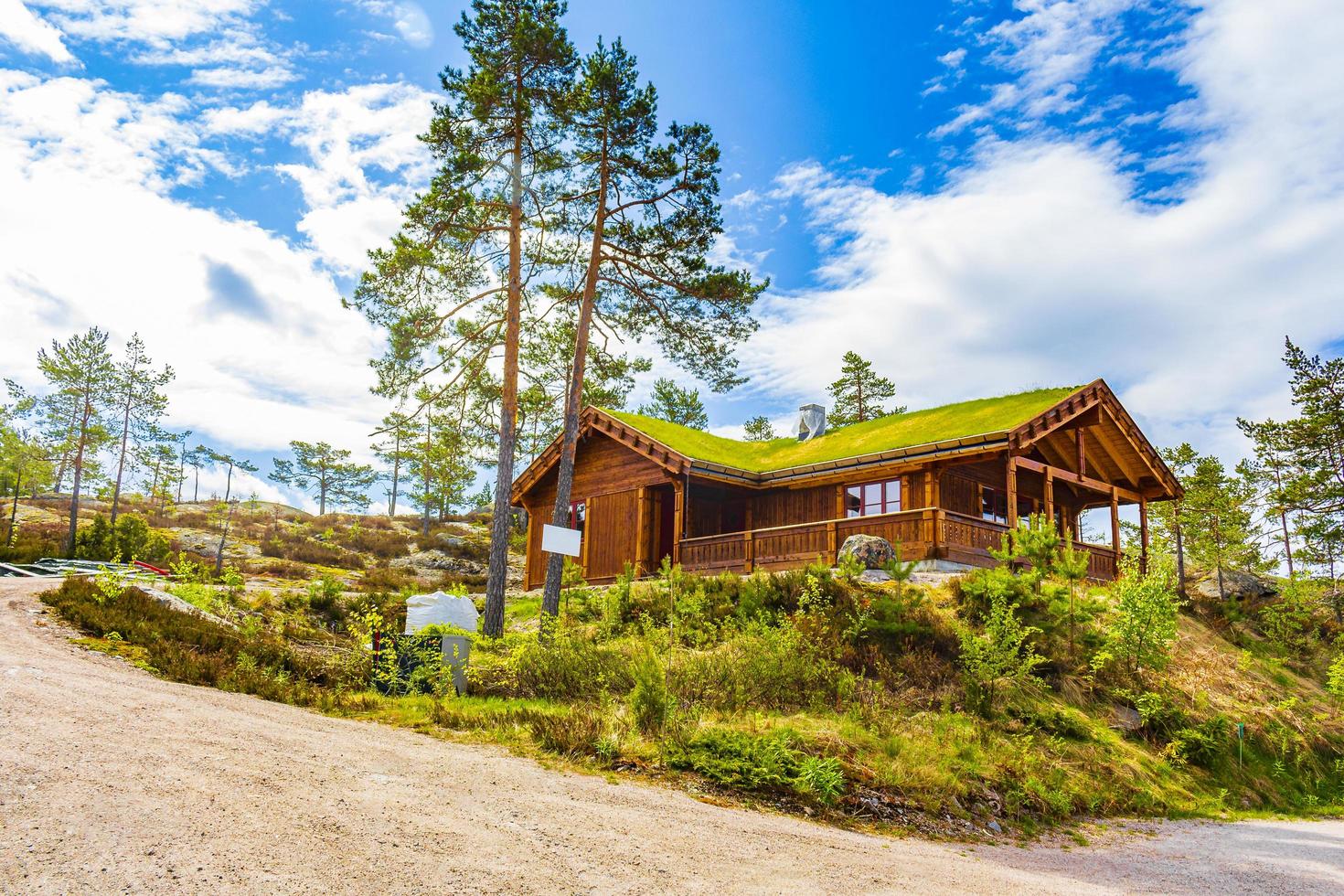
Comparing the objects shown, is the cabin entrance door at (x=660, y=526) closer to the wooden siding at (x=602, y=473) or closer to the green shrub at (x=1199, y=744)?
the wooden siding at (x=602, y=473)

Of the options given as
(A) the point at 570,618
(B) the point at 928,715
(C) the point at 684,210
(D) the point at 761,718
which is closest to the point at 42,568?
(A) the point at 570,618

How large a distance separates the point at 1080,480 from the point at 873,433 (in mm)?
5670

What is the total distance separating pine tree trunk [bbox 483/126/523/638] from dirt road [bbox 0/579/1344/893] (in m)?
7.34

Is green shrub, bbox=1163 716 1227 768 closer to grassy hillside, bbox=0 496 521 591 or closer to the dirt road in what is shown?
the dirt road

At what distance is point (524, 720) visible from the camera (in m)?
9.48

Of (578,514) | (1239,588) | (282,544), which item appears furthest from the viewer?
(282,544)

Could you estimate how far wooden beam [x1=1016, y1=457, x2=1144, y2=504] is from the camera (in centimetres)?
2033

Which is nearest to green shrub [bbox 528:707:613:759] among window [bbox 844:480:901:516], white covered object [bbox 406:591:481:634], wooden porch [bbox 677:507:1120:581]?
white covered object [bbox 406:591:481:634]

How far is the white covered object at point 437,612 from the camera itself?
41.6 feet

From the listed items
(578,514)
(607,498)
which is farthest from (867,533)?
(578,514)

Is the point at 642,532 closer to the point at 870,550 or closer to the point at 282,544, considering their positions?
the point at 870,550

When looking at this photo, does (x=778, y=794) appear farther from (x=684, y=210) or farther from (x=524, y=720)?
(x=684, y=210)

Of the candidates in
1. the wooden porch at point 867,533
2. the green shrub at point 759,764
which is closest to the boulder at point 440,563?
the wooden porch at point 867,533

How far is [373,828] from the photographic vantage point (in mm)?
5188
